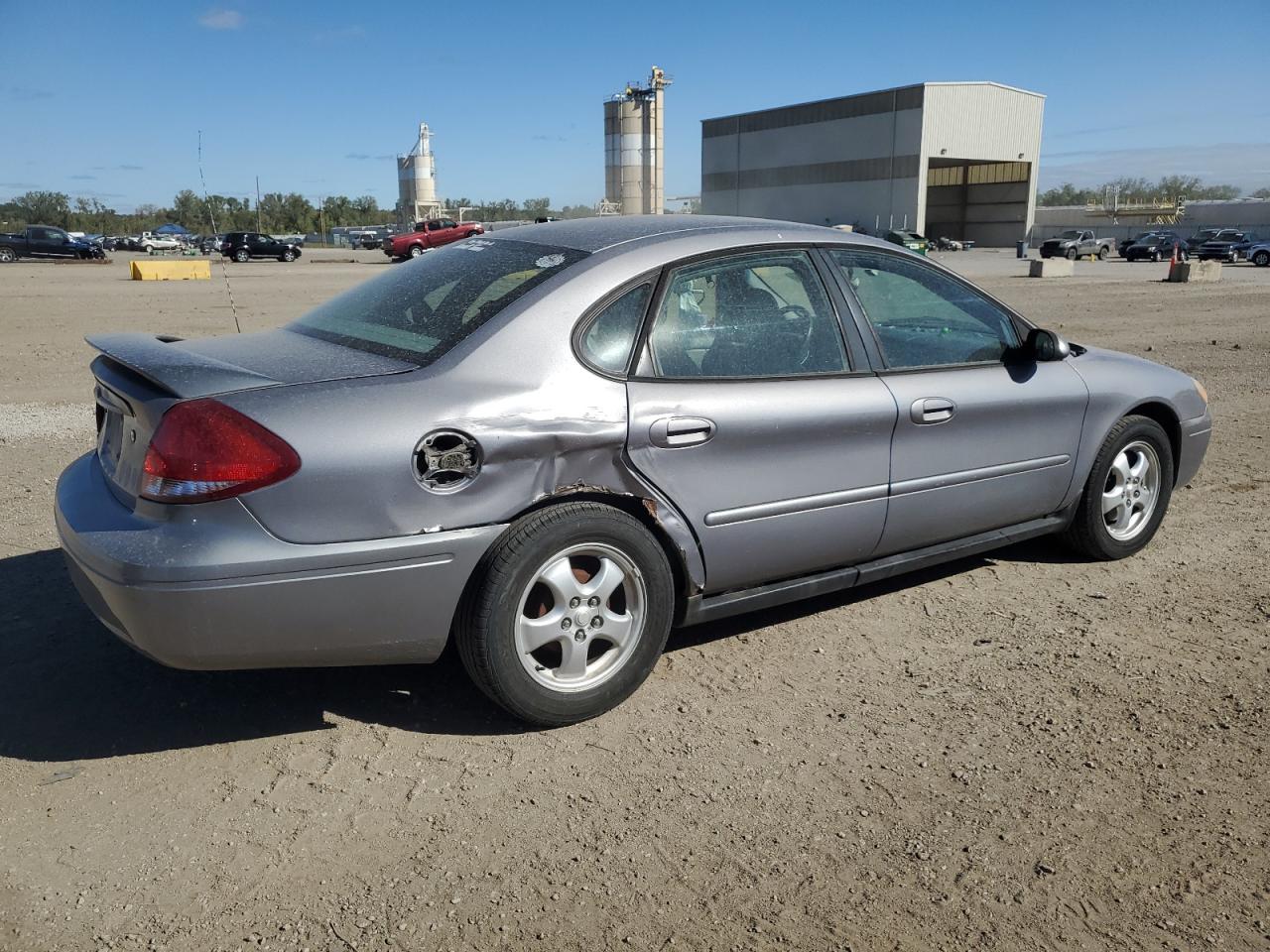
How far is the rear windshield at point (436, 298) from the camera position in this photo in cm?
341

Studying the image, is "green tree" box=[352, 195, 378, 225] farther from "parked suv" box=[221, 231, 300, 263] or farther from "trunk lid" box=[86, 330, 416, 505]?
"trunk lid" box=[86, 330, 416, 505]

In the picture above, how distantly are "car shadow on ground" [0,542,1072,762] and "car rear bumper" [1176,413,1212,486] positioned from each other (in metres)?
2.59

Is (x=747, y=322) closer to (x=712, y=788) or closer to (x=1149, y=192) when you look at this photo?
(x=712, y=788)

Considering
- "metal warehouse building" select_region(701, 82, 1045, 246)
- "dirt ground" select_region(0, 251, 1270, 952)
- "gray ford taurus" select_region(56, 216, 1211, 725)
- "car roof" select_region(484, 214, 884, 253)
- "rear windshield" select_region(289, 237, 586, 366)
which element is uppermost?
"metal warehouse building" select_region(701, 82, 1045, 246)

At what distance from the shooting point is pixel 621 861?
271 centimetres

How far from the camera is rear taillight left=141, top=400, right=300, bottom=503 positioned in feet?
9.36

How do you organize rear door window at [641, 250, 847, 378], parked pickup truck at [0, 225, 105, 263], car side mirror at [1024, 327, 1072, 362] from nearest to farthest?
rear door window at [641, 250, 847, 378], car side mirror at [1024, 327, 1072, 362], parked pickup truck at [0, 225, 105, 263]

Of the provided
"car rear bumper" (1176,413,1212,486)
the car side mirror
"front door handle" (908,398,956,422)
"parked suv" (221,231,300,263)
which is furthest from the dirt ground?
"parked suv" (221,231,300,263)

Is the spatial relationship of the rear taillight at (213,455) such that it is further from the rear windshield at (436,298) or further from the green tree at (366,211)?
the green tree at (366,211)

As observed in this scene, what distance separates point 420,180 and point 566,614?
104543 millimetres

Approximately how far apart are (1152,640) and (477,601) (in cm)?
272

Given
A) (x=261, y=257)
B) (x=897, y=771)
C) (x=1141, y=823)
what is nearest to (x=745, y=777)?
(x=897, y=771)

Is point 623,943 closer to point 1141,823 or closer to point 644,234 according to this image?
point 1141,823

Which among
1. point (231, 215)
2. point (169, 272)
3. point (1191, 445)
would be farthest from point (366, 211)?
point (1191, 445)
